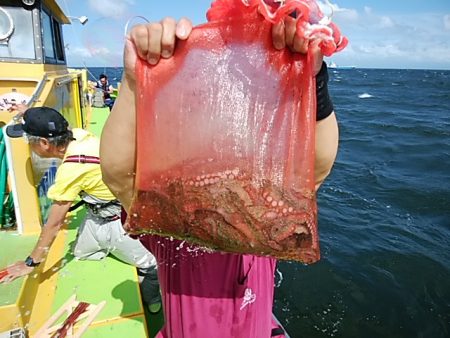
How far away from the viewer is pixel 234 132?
1.11 meters

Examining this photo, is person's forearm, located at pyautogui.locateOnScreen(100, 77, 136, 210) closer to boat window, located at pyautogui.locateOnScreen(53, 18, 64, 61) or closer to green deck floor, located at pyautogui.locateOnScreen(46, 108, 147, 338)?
green deck floor, located at pyautogui.locateOnScreen(46, 108, 147, 338)

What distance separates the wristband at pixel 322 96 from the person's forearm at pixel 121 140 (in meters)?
0.59

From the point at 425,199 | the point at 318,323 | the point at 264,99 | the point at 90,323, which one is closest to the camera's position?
the point at 264,99

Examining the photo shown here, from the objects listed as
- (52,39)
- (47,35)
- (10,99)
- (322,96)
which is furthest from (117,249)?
(52,39)

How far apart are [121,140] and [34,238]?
2.68m

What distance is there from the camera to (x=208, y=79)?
1.10 meters

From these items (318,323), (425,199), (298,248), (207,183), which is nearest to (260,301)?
(298,248)

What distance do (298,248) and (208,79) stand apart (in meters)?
0.62

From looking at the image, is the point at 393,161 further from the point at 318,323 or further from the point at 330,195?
the point at 318,323

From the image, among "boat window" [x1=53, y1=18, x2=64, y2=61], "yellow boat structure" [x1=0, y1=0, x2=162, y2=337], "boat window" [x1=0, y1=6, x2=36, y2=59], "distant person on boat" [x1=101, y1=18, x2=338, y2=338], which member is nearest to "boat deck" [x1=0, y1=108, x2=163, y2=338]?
"yellow boat structure" [x1=0, y1=0, x2=162, y2=337]

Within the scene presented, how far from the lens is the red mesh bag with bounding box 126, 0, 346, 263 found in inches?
42.6

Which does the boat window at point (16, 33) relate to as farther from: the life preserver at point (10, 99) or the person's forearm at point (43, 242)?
the person's forearm at point (43, 242)

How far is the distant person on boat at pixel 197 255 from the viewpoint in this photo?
3.48 ft

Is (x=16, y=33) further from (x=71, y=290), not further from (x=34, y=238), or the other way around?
(x=71, y=290)
